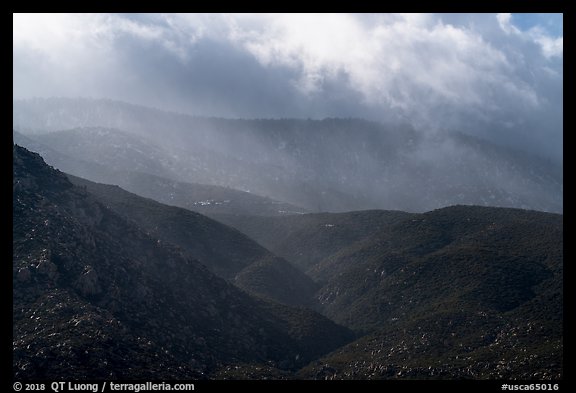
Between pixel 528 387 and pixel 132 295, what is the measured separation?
68.4m

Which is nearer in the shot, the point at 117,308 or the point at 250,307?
the point at 117,308

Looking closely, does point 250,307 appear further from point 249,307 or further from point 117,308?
point 117,308

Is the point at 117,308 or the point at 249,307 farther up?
the point at 117,308

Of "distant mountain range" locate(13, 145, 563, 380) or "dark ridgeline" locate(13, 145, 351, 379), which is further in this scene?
"distant mountain range" locate(13, 145, 563, 380)

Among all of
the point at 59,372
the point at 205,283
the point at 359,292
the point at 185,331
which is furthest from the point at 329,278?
the point at 59,372

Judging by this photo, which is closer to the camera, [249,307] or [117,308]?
[117,308]

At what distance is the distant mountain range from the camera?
90.8 meters

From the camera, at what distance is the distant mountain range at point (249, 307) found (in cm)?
9075

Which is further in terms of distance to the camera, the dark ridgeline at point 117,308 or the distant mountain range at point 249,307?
the distant mountain range at point 249,307

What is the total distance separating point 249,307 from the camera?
138m

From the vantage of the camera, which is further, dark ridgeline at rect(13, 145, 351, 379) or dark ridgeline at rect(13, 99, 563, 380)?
dark ridgeline at rect(13, 99, 563, 380)

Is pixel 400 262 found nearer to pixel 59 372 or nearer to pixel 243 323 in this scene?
pixel 243 323

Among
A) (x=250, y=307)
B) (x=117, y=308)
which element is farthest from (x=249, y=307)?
(x=117, y=308)

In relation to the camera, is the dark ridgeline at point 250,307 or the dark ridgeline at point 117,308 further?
the dark ridgeline at point 250,307
